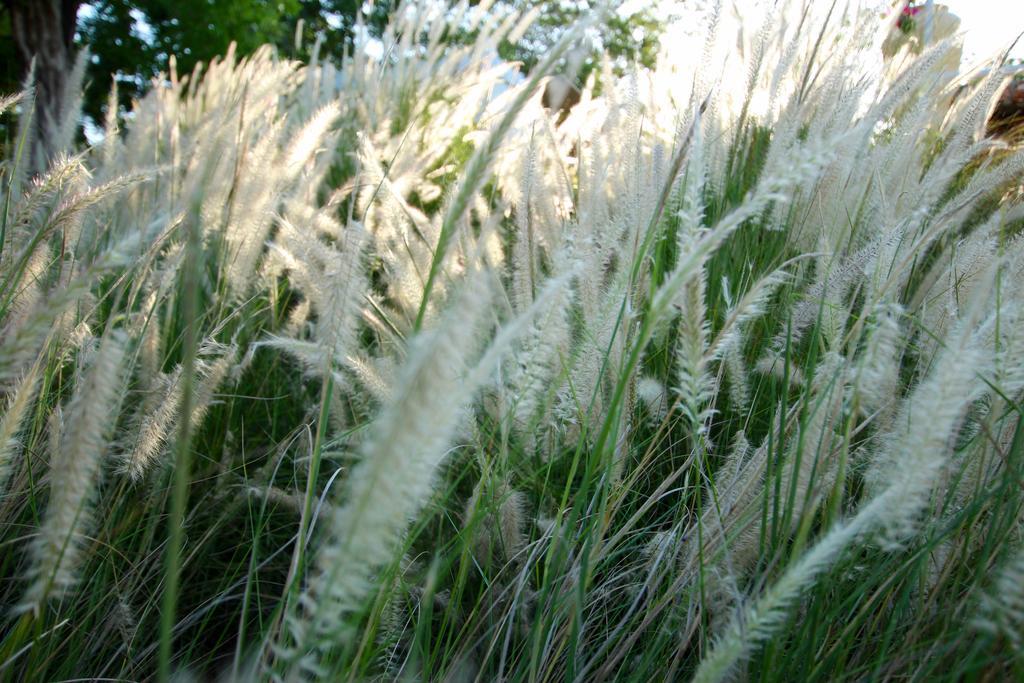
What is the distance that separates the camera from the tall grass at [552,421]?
0.59 metres

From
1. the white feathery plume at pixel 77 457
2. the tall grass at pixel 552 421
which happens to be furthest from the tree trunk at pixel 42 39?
the white feathery plume at pixel 77 457

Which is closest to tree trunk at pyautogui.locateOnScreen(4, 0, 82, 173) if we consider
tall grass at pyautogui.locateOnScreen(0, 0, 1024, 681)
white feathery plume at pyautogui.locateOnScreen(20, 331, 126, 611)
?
tall grass at pyautogui.locateOnScreen(0, 0, 1024, 681)

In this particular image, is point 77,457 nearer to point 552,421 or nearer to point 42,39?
point 552,421

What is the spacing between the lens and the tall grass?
0.59 metres

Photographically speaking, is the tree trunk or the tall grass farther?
the tree trunk

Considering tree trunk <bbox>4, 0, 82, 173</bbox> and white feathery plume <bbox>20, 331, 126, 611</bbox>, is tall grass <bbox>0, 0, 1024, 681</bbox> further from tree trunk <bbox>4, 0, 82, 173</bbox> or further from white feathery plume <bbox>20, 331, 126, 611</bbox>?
tree trunk <bbox>4, 0, 82, 173</bbox>

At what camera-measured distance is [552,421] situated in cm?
110

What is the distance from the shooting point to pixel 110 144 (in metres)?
1.90

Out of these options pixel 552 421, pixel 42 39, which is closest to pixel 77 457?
pixel 552 421

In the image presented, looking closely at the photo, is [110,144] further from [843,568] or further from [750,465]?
[843,568]

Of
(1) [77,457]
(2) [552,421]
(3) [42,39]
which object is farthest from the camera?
(3) [42,39]

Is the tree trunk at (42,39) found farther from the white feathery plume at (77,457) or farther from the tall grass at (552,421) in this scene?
the white feathery plume at (77,457)

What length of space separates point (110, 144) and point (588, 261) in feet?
4.83

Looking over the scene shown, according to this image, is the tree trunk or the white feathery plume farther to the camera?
the tree trunk
